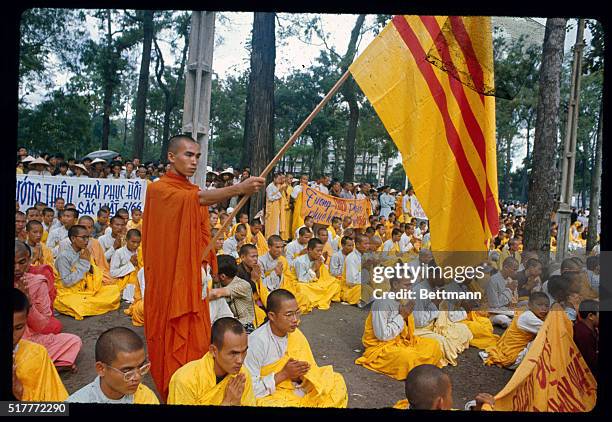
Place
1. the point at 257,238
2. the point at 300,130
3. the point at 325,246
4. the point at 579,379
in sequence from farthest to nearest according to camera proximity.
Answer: the point at 325,246 < the point at 257,238 < the point at 579,379 < the point at 300,130

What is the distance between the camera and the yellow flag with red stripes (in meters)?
3.01

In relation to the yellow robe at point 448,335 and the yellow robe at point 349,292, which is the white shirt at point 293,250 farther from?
the yellow robe at point 448,335

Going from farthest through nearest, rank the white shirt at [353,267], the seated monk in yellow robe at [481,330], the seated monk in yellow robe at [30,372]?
the white shirt at [353,267], the seated monk in yellow robe at [481,330], the seated monk in yellow robe at [30,372]

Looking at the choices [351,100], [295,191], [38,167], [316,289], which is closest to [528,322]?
[316,289]

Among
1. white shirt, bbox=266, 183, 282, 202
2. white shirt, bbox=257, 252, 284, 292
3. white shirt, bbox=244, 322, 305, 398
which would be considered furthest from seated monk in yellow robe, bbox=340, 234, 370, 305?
white shirt, bbox=244, 322, 305, 398

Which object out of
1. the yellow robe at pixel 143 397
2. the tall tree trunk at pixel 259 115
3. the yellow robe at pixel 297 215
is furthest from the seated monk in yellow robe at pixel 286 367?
the yellow robe at pixel 297 215

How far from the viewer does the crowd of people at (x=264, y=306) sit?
266 cm

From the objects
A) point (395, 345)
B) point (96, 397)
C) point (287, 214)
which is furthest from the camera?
point (287, 214)

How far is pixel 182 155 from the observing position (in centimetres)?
303

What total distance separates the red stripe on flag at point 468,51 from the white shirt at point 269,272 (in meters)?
2.95

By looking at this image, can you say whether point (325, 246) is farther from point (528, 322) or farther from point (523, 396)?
point (523, 396)

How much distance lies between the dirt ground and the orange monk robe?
0.58m

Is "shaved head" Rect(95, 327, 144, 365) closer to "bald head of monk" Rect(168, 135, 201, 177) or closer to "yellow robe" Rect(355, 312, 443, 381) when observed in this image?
"bald head of monk" Rect(168, 135, 201, 177)

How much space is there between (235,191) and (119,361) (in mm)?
1083
